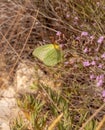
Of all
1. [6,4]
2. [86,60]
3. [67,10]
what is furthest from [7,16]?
[86,60]

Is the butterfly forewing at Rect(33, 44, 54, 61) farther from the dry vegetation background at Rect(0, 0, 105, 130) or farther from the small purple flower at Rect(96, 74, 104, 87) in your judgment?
the small purple flower at Rect(96, 74, 104, 87)

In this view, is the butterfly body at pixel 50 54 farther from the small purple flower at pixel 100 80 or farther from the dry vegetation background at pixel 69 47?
the small purple flower at pixel 100 80

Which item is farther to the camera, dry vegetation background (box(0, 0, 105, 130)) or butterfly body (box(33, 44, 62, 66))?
dry vegetation background (box(0, 0, 105, 130))

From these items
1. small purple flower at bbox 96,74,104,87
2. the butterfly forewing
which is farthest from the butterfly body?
small purple flower at bbox 96,74,104,87

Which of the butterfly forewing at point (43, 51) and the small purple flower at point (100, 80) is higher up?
the butterfly forewing at point (43, 51)

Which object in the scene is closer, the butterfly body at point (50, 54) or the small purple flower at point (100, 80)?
the butterfly body at point (50, 54)

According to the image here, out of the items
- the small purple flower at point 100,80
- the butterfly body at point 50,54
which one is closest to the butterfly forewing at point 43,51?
the butterfly body at point 50,54

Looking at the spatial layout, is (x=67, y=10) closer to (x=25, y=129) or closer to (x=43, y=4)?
(x=43, y=4)

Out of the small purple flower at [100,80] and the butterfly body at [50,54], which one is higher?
the butterfly body at [50,54]

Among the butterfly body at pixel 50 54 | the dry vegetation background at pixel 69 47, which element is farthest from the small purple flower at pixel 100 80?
the butterfly body at pixel 50 54
